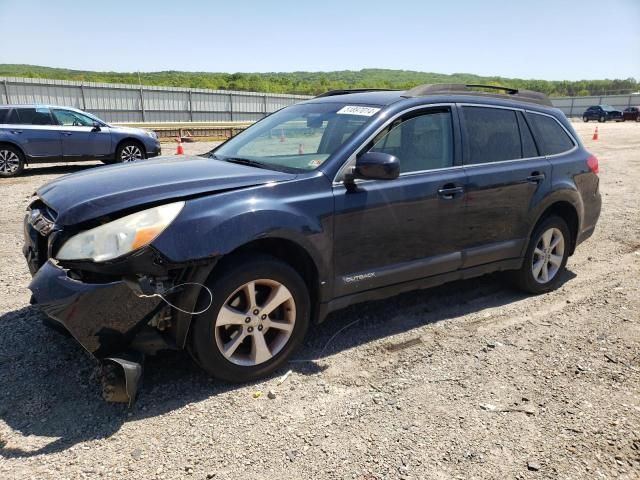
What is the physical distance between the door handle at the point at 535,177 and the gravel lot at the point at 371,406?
1.17 meters

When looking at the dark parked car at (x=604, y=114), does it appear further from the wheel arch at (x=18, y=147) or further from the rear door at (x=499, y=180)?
the rear door at (x=499, y=180)

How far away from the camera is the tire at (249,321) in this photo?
2.96m

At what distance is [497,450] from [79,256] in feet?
7.91

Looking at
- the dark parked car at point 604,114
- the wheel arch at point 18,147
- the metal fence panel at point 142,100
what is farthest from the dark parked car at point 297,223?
the dark parked car at point 604,114

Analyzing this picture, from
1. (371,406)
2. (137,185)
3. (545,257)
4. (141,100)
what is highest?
(141,100)

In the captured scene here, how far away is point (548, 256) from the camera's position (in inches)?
196

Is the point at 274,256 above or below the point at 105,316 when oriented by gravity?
above

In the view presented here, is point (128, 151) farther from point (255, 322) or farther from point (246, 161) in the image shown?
point (255, 322)

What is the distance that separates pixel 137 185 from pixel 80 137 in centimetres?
1107

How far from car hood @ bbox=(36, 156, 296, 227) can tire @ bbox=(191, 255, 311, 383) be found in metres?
0.52

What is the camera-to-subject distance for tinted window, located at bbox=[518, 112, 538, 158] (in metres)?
4.68

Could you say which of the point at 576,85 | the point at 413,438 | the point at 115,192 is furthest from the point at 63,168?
the point at 576,85

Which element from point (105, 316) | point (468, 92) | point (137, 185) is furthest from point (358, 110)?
point (105, 316)

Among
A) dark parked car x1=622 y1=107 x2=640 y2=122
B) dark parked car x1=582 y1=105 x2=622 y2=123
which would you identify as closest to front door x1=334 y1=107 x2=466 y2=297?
dark parked car x1=582 y1=105 x2=622 y2=123
